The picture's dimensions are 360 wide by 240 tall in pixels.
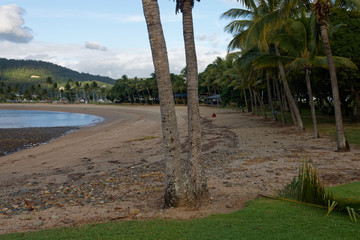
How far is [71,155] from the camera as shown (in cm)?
1568

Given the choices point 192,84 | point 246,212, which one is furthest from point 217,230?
point 192,84

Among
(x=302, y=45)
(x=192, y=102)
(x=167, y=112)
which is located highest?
(x=302, y=45)

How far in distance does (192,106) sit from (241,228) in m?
2.70

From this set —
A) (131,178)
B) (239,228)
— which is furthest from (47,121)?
(239,228)

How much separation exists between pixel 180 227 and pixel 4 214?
398 cm

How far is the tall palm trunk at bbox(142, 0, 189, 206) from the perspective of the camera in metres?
5.71

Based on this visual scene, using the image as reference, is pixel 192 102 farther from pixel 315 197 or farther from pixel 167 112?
pixel 315 197

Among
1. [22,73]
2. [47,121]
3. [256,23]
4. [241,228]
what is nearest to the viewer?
[241,228]

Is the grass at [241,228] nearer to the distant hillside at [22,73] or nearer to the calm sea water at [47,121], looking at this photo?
the calm sea water at [47,121]

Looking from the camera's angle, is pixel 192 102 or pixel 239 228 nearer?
pixel 239 228

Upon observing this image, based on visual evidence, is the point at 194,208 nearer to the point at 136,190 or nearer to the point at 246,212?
the point at 246,212

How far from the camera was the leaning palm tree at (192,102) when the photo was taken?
639 centimetres

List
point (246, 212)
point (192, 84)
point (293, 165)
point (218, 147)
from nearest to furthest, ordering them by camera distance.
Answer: point (246, 212)
point (192, 84)
point (293, 165)
point (218, 147)

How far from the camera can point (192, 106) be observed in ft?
21.0
